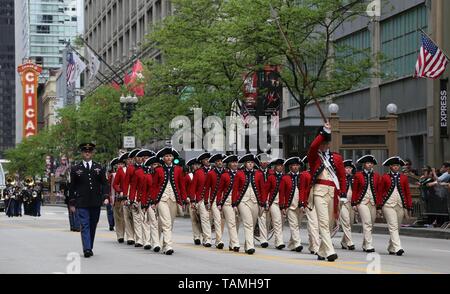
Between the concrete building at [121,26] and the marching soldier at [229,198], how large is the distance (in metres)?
48.4

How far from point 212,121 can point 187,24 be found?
203 inches

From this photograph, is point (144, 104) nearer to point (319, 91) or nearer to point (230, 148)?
point (230, 148)

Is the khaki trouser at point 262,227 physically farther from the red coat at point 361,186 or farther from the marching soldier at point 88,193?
the marching soldier at point 88,193

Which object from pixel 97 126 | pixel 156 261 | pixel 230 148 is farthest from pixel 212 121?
pixel 156 261

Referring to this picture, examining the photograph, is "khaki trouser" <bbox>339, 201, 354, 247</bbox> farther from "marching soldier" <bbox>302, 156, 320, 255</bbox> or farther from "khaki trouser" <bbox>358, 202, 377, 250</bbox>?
"marching soldier" <bbox>302, 156, 320, 255</bbox>

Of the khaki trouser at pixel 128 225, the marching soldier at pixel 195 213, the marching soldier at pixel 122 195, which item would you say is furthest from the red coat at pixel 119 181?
the marching soldier at pixel 195 213

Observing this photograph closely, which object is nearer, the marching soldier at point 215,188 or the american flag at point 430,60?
the marching soldier at point 215,188

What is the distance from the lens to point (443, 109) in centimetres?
4028

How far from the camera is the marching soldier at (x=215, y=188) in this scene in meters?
22.6

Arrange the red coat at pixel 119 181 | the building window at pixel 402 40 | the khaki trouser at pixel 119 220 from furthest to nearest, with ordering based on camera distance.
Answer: the building window at pixel 402 40 < the khaki trouser at pixel 119 220 < the red coat at pixel 119 181

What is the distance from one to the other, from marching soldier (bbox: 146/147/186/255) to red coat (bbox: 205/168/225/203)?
1233 mm

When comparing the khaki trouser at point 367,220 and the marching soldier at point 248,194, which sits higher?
the marching soldier at point 248,194

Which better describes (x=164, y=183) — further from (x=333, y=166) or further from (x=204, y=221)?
(x=333, y=166)

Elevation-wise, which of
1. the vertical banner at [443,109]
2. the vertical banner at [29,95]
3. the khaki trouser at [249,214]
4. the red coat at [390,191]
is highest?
the vertical banner at [29,95]
